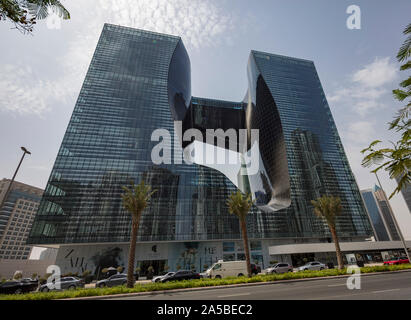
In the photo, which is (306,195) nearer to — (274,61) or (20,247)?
(274,61)

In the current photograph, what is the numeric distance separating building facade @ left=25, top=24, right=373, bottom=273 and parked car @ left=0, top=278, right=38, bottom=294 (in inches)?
1244

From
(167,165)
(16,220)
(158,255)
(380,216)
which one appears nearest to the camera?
(158,255)

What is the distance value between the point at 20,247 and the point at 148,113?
150 m

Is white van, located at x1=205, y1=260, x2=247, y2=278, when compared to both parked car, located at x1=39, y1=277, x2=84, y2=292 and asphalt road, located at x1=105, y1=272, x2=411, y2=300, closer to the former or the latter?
asphalt road, located at x1=105, y1=272, x2=411, y2=300

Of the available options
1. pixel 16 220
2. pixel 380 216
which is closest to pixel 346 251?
pixel 380 216

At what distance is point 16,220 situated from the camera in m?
137

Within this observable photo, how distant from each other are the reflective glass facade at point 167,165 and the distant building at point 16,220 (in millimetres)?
108118

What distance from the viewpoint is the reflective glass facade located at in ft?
198

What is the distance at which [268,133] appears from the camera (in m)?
101

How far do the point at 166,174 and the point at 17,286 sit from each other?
4806 cm

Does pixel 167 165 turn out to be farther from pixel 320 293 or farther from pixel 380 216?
pixel 380 216

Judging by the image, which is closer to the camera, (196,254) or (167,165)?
(196,254)
